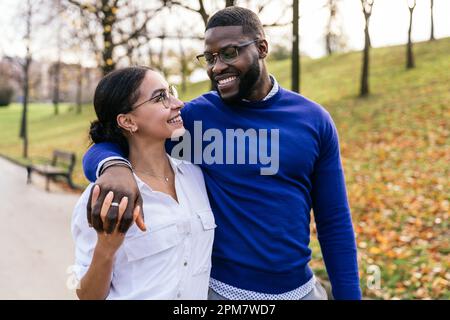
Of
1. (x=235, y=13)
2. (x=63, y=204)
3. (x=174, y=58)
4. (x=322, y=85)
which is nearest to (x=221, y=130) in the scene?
(x=235, y=13)

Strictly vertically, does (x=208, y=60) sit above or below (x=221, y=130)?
above

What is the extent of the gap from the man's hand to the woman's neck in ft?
1.15

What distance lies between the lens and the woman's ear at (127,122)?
2027 mm

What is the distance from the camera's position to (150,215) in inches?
74.7

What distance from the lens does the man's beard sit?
7.43 feet

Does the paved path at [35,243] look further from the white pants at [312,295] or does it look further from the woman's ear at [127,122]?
the woman's ear at [127,122]

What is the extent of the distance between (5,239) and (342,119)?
11233 millimetres

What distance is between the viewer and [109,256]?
1.66m

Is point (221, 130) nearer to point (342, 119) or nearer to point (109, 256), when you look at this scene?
point (109, 256)

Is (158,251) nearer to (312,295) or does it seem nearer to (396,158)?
(312,295)

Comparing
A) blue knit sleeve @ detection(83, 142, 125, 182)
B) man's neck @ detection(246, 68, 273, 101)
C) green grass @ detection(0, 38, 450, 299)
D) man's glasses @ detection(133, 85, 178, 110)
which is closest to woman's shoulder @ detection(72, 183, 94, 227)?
blue knit sleeve @ detection(83, 142, 125, 182)

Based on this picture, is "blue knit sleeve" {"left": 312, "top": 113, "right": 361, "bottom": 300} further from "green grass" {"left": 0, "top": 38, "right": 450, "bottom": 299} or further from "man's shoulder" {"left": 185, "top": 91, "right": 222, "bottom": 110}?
"green grass" {"left": 0, "top": 38, "right": 450, "bottom": 299}

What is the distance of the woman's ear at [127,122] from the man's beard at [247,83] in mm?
448

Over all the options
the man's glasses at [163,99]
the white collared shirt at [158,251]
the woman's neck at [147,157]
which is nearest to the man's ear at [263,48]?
the man's glasses at [163,99]
